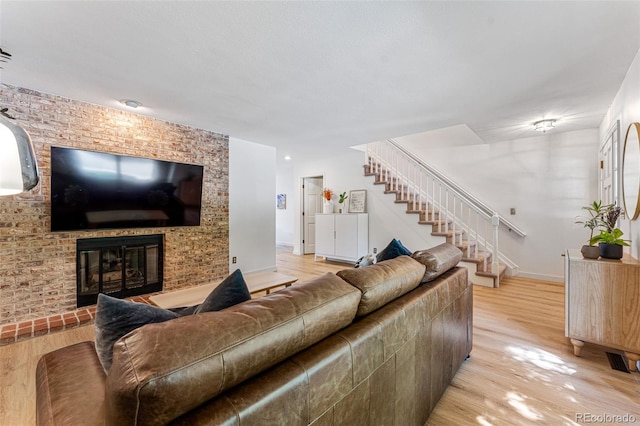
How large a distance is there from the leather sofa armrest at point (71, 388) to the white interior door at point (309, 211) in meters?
5.83

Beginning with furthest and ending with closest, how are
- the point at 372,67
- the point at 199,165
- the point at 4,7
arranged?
the point at 199,165 < the point at 372,67 < the point at 4,7

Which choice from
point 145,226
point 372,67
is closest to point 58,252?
point 145,226

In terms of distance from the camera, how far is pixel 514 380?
191 cm

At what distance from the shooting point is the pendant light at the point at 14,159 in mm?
1166

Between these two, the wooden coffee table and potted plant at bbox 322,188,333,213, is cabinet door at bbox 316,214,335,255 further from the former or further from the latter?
the wooden coffee table

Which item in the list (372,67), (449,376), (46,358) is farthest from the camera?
(372,67)

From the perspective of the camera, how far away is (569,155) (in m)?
4.22

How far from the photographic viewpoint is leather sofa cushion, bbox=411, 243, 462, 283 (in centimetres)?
172

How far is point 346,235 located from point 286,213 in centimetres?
344

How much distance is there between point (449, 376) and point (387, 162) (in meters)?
4.59

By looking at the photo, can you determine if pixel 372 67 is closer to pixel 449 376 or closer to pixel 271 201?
pixel 449 376

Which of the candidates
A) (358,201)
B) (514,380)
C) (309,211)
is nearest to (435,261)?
(514,380)

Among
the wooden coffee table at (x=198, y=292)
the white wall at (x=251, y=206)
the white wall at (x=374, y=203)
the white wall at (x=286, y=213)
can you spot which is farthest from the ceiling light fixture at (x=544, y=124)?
the white wall at (x=286, y=213)

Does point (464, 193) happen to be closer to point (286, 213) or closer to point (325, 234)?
point (325, 234)
